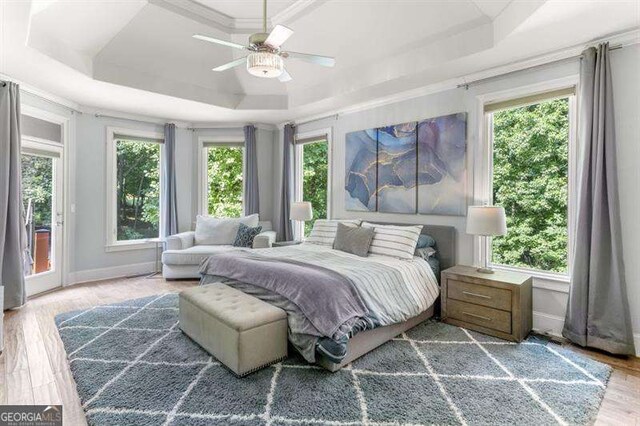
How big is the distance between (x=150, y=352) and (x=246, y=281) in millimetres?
923

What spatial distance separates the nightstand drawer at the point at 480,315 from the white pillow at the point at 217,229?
11.2ft

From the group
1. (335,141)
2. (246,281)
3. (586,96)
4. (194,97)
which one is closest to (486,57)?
(586,96)

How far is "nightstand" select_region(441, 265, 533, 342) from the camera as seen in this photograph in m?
2.92

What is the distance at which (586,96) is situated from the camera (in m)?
2.88

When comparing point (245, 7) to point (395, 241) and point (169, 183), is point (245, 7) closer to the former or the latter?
point (395, 241)

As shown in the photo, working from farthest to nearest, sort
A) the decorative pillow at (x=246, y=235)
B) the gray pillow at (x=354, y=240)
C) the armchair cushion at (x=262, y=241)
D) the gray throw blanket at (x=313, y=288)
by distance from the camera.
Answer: the decorative pillow at (x=246, y=235)
the armchair cushion at (x=262, y=241)
the gray pillow at (x=354, y=240)
the gray throw blanket at (x=313, y=288)

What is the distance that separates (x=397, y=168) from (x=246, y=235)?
2.56 m

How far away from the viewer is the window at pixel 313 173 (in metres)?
5.52

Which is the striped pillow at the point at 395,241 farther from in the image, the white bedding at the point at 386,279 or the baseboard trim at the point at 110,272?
the baseboard trim at the point at 110,272

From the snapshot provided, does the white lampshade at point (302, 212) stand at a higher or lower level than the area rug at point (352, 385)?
higher

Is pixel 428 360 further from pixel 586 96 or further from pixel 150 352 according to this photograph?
pixel 586 96

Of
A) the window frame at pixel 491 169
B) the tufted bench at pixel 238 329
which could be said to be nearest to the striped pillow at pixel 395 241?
the window frame at pixel 491 169

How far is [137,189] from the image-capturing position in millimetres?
5691

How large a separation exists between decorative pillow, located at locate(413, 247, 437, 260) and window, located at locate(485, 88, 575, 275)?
1.96 feet
